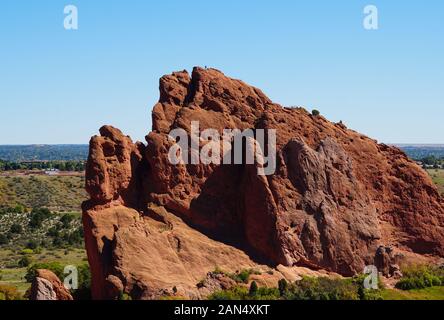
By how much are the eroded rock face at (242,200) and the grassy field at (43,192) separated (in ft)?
272

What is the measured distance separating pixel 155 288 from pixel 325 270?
39.9 feet

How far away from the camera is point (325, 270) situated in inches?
1752

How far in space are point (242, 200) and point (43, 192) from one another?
99964 mm

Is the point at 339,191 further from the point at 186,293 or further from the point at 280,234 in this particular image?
the point at 186,293

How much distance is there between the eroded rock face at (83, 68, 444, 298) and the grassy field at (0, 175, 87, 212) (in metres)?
83.1

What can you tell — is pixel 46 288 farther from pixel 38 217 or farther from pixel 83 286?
pixel 38 217

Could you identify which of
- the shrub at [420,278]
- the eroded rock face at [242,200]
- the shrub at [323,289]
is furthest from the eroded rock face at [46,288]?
the shrub at [420,278]

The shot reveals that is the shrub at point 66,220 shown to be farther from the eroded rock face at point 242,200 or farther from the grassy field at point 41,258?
the eroded rock face at point 242,200

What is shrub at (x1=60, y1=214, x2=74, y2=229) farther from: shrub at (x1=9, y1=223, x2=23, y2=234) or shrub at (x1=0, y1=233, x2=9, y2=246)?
shrub at (x1=0, y1=233, x2=9, y2=246)

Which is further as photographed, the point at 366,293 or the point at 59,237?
the point at 59,237

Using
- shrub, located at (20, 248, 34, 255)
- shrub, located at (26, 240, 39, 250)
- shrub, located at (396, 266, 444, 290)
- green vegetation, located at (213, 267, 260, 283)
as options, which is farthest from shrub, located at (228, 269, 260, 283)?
shrub, located at (26, 240, 39, 250)

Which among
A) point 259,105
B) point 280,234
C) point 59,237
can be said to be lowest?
point 59,237

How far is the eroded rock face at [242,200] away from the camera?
4097 cm

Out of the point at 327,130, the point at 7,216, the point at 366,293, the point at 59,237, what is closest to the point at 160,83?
the point at 327,130
